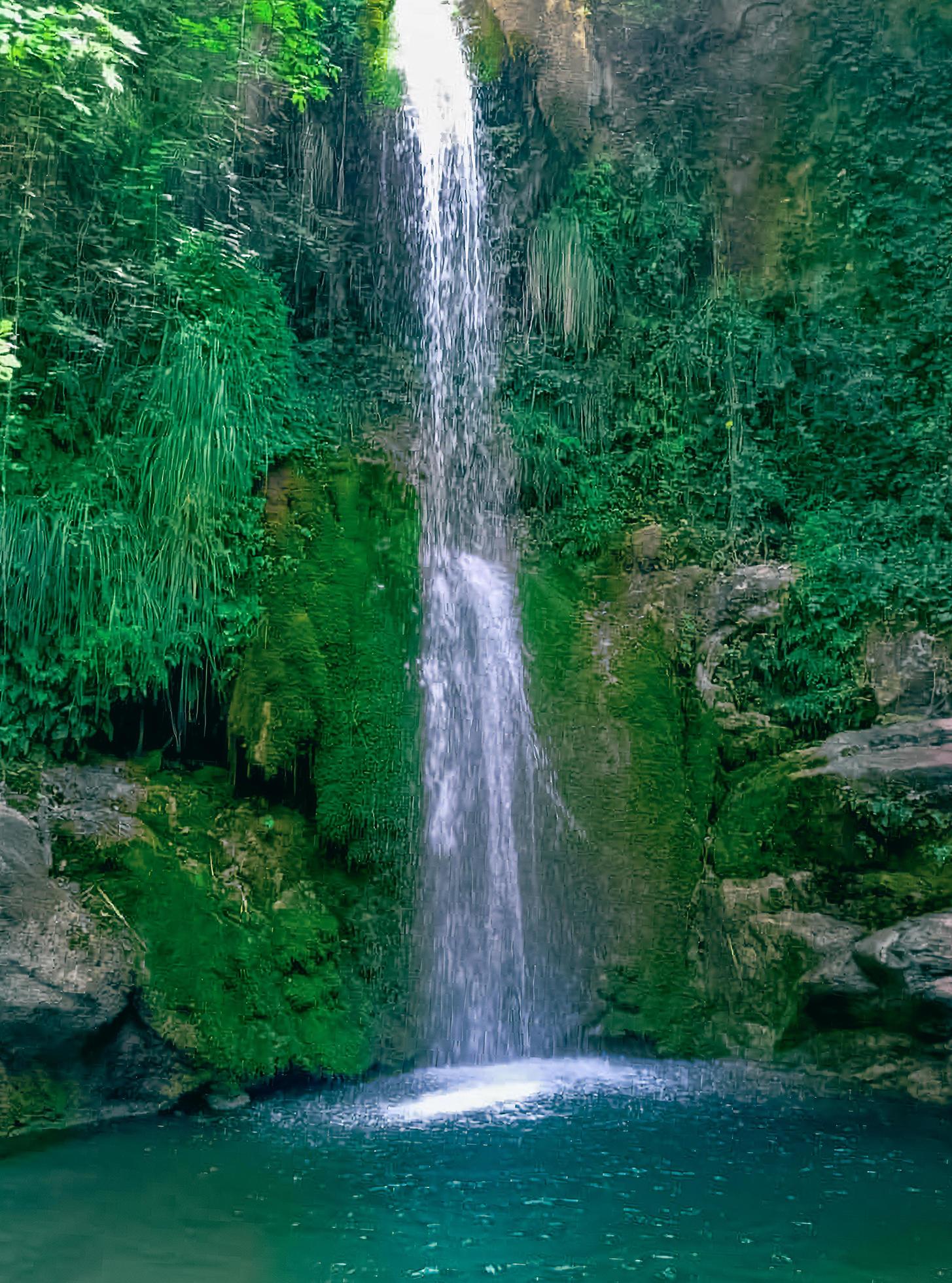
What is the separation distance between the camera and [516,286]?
9.41m

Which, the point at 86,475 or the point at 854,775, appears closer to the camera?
the point at 854,775

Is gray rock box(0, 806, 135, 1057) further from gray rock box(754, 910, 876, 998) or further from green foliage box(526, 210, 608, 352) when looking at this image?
green foliage box(526, 210, 608, 352)

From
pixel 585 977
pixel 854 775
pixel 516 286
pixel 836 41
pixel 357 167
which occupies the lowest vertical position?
pixel 585 977

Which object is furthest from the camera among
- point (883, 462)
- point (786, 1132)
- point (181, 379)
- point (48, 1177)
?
point (883, 462)

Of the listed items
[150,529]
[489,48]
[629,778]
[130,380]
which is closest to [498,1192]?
[629,778]

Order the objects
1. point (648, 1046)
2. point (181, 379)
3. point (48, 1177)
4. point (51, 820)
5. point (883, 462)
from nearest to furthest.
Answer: point (48, 1177) → point (51, 820) → point (648, 1046) → point (181, 379) → point (883, 462)

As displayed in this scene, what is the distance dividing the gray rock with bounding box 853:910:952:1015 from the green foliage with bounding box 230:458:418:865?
304cm

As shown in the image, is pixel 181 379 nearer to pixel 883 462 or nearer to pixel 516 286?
pixel 516 286

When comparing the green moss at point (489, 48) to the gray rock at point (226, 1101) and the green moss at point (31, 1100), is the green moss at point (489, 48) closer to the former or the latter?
the gray rock at point (226, 1101)

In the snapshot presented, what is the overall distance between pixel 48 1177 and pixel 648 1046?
3.80 m

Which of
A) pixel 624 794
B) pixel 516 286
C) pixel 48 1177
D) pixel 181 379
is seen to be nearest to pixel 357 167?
pixel 516 286

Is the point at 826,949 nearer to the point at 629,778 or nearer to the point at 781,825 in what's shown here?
the point at 781,825

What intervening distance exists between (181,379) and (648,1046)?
5.61 m

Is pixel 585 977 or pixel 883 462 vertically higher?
pixel 883 462
